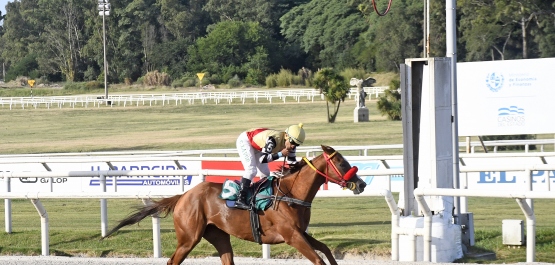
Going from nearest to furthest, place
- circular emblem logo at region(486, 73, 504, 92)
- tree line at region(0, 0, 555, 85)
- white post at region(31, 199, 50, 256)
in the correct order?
1. white post at region(31, 199, 50, 256)
2. circular emblem logo at region(486, 73, 504, 92)
3. tree line at region(0, 0, 555, 85)

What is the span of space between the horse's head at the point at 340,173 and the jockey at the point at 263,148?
27cm

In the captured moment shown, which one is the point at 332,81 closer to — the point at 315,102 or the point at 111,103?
the point at 315,102

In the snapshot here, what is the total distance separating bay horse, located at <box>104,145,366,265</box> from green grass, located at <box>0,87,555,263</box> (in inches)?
58.4

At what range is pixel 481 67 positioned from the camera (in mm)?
13109

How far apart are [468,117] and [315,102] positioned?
32.4 metres

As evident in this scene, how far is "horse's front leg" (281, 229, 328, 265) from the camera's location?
649 centimetres

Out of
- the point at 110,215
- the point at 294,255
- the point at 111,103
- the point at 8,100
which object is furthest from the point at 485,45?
the point at 294,255

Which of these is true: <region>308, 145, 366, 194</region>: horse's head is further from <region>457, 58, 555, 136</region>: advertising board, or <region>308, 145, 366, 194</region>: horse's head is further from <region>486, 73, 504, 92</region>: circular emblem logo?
<region>486, 73, 504, 92</region>: circular emblem logo

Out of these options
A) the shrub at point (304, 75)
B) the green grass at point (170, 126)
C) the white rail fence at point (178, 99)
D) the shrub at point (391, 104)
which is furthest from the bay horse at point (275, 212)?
the shrub at point (304, 75)

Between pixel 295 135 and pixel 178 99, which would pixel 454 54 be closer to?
pixel 295 135

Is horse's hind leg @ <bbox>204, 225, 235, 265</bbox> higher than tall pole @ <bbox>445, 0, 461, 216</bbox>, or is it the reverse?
tall pole @ <bbox>445, 0, 461, 216</bbox>

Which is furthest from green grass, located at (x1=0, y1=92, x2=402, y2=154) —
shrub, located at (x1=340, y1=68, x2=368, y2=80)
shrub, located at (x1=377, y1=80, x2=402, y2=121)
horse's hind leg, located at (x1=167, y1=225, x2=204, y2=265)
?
horse's hind leg, located at (x1=167, y1=225, x2=204, y2=265)

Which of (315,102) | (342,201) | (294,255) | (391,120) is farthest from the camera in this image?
(315,102)

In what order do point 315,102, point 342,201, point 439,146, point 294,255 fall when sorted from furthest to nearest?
point 315,102 < point 342,201 < point 294,255 < point 439,146
